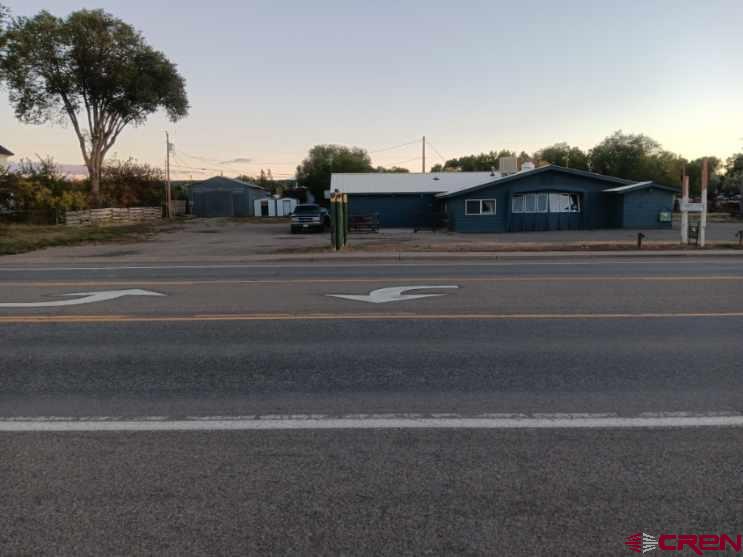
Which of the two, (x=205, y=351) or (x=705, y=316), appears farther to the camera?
(x=705, y=316)

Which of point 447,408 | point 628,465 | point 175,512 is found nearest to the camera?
point 175,512

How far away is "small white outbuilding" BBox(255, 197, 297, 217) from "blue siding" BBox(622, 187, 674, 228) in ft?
128

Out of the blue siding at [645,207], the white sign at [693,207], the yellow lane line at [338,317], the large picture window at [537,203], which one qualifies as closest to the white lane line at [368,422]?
the yellow lane line at [338,317]

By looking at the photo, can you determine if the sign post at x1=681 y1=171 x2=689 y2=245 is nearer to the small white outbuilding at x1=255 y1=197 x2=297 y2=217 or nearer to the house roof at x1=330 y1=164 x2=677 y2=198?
the house roof at x1=330 y1=164 x2=677 y2=198

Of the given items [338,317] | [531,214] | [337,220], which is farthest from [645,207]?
[338,317]

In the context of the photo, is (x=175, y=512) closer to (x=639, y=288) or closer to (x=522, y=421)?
(x=522, y=421)

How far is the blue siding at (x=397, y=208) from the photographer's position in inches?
1623

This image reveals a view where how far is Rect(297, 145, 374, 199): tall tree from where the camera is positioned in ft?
235

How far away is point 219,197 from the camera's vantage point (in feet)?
221

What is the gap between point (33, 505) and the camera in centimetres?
340

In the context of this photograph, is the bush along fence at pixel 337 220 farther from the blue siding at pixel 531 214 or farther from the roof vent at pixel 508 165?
the roof vent at pixel 508 165

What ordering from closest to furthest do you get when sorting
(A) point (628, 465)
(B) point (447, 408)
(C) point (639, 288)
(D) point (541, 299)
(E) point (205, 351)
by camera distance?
(A) point (628, 465), (B) point (447, 408), (E) point (205, 351), (D) point (541, 299), (C) point (639, 288)

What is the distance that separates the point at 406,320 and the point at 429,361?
2.11 meters

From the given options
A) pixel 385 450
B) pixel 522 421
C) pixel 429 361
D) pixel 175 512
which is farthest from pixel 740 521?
pixel 429 361
